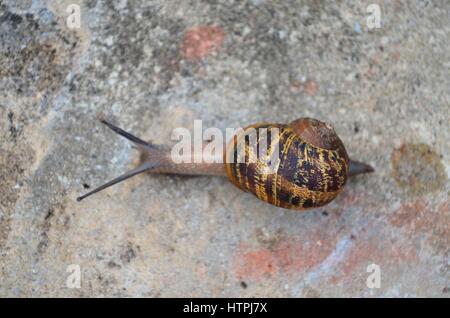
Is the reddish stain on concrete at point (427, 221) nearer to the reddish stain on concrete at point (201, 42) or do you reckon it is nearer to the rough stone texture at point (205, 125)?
the rough stone texture at point (205, 125)

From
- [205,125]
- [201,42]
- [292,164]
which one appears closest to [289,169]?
[292,164]

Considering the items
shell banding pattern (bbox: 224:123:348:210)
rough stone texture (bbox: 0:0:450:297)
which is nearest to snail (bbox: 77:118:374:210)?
shell banding pattern (bbox: 224:123:348:210)

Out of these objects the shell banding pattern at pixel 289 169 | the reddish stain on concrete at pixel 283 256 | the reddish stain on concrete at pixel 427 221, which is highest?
the shell banding pattern at pixel 289 169

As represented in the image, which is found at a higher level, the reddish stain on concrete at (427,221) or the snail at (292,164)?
the snail at (292,164)

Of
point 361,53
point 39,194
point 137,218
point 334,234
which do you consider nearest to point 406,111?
point 361,53

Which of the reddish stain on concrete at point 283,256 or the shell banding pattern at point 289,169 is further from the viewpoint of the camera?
the reddish stain on concrete at point 283,256

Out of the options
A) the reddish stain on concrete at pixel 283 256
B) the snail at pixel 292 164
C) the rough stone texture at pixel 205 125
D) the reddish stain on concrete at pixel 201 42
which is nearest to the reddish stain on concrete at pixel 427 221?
the rough stone texture at pixel 205 125
